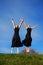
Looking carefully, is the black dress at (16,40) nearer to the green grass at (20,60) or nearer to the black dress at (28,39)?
the black dress at (28,39)

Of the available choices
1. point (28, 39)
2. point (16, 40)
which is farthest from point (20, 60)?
point (28, 39)

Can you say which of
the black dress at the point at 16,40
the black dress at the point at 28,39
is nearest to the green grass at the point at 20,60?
the black dress at the point at 16,40

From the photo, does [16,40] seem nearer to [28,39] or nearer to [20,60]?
[28,39]

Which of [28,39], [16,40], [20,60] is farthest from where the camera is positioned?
[28,39]

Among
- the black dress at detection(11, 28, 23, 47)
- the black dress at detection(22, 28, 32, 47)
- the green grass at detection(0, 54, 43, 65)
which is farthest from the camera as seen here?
the black dress at detection(22, 28, 32, 47)

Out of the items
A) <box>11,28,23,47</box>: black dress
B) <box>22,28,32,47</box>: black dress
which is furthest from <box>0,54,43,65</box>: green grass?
<box>22,28,32,47</box>: black dress

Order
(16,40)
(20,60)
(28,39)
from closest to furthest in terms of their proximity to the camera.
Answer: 1. (20,60)
2. (16,40)
3. (28,39)

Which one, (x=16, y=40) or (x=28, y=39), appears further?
(x=28, y=39)

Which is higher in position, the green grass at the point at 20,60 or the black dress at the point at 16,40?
the black dress at the point at 16,40

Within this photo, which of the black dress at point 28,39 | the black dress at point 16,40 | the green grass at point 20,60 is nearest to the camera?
the green grass at point 20,60

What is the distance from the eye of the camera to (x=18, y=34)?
28.9 metres

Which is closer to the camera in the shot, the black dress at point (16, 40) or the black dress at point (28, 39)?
the black dress at point (16, 40)

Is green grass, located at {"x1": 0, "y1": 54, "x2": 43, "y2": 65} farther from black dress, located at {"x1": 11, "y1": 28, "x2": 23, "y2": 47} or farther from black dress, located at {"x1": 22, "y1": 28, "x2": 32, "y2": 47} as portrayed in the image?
black dress, located at {"x1": 22, "y1": 28, "x2": 32, "y2": 47}

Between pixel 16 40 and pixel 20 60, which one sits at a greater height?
pixel 16 40
